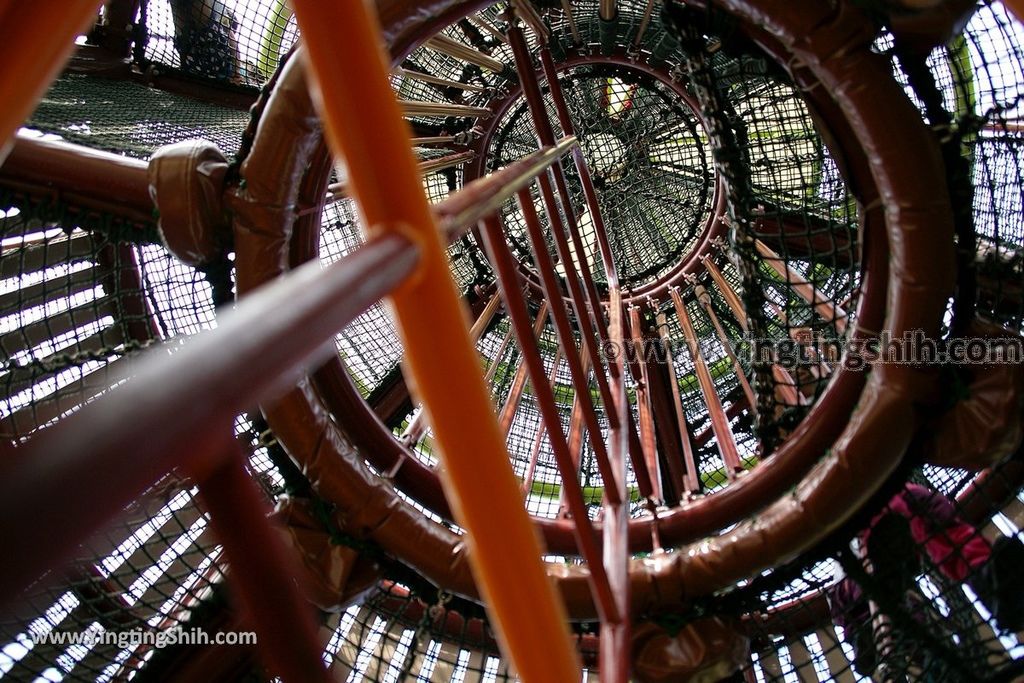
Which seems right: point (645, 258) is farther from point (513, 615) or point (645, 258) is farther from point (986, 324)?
point (513, 615)

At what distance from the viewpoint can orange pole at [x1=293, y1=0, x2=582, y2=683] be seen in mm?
1125

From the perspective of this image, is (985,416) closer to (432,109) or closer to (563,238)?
(563,238)

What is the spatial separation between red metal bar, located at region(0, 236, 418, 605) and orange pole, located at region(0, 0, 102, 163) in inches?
18.2

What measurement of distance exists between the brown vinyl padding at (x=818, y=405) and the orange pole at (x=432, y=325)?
1760mm

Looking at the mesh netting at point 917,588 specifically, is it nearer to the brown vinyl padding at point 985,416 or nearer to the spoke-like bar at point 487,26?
A: the brown vinyl padding at point 985,416

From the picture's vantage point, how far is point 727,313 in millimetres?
8172

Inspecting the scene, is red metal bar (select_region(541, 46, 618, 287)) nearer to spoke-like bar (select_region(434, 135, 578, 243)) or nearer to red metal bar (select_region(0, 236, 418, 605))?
spoke-like bar (select_region(434, 135, 578, 243))

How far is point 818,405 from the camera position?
3.08 m

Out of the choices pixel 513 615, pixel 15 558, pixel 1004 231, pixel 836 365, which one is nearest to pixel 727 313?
pixel 1004 231

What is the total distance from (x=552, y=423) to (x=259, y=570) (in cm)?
168

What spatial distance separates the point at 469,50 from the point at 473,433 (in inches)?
207

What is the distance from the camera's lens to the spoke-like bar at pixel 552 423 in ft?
7.79

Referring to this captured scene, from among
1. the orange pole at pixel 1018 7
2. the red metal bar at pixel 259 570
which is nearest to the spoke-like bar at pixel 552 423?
the orange pole at pixel 1018 7

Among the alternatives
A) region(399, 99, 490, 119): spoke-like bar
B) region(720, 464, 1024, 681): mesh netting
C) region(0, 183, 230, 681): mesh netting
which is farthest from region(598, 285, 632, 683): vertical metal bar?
region(399, 99, 490, 119): spoke-like bar
